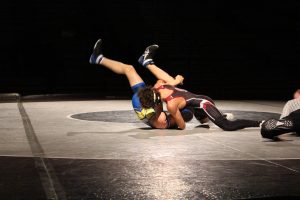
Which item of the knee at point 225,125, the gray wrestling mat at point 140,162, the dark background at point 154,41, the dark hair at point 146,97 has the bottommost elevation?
the gray wrestling mat at point 140,162

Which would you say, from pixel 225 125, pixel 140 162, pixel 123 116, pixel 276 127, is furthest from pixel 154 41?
pixel 140 162

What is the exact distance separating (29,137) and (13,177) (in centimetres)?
212

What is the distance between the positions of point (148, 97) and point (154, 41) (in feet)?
39.3

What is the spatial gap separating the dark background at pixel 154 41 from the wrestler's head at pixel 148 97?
8.01 meters

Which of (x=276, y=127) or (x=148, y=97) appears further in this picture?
(x=148, y=97)

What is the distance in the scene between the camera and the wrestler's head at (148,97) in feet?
19.6

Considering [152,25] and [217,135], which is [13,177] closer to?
[217,135]

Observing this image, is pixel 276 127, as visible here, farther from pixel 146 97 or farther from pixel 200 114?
pixel 200 114

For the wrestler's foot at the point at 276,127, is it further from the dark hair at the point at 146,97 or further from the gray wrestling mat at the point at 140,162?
the dark hair at the point at 146,97

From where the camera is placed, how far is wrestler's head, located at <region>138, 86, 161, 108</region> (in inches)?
235

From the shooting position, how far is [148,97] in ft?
19.6

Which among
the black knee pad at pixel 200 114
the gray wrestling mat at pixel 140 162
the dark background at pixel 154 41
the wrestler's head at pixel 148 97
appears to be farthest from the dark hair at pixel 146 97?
the dark background at pixel 154 41

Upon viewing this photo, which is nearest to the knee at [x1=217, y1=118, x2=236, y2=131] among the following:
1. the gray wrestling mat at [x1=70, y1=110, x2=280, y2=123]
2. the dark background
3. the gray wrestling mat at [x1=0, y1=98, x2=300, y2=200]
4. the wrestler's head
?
the gray wrestling mat at [x1=0, y1=98, x2=300, y2=200]

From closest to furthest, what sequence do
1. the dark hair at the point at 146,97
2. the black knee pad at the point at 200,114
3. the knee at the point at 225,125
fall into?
1. the dark hair at the point at 146,97
2. the knee at the point at 225,125
3. the black knee pad at the point at 200,114
